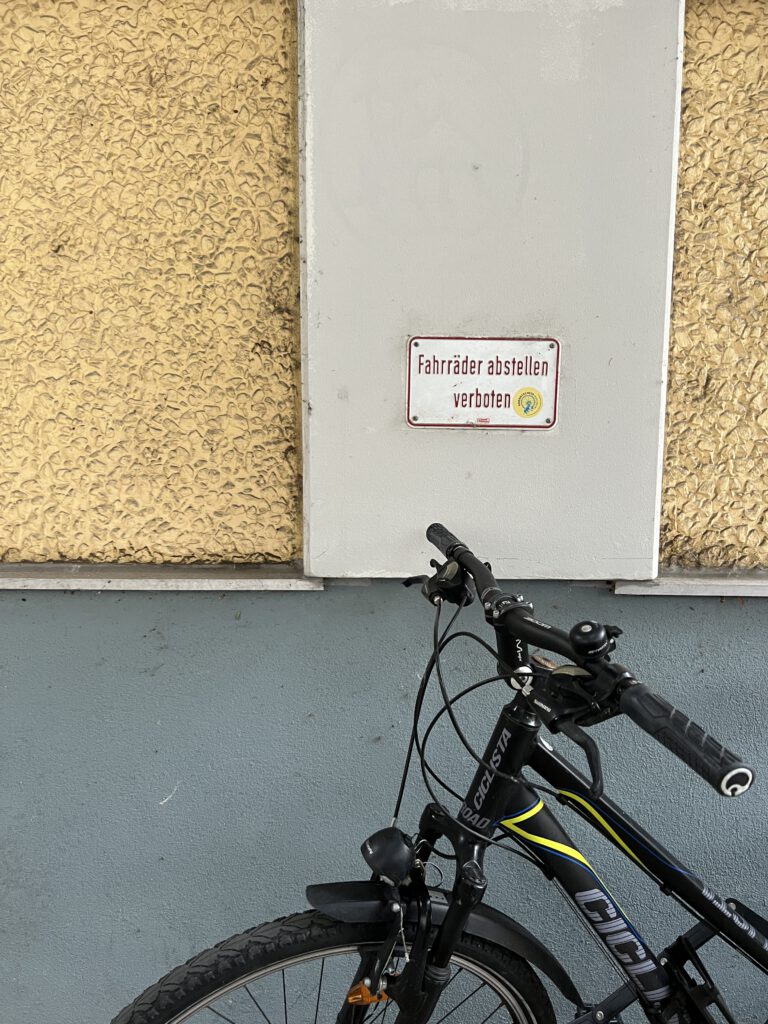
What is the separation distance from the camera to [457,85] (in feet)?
5.44

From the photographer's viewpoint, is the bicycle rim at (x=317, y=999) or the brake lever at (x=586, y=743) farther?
the bicycle rim at (x=317, y=999)

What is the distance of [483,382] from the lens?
5.74 ft

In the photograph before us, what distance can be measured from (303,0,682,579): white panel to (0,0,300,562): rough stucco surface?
124 mm

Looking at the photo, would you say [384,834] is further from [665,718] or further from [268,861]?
[268,861]

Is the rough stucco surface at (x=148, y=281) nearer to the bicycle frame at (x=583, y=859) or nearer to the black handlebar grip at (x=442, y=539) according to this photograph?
the black handlebar grip at (x=442, y=539)

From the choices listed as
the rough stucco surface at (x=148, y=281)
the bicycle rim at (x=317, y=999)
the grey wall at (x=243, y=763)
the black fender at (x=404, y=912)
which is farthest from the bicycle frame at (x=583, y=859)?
the rough stucco surface at (x=148, y=281)

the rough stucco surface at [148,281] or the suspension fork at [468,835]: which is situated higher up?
the rough stucco surface at [148,281]

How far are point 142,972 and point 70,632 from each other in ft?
2.80

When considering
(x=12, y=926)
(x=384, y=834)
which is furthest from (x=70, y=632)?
(x=384, y=834)

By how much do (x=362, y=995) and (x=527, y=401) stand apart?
1165 mm

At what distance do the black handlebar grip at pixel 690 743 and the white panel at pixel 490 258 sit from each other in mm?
821

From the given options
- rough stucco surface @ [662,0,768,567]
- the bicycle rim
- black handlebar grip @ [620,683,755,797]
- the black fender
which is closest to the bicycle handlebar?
black handlebar grip @ [620,683,755,797]

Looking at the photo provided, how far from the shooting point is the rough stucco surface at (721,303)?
1.73m

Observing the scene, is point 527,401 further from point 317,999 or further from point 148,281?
point 317,999
